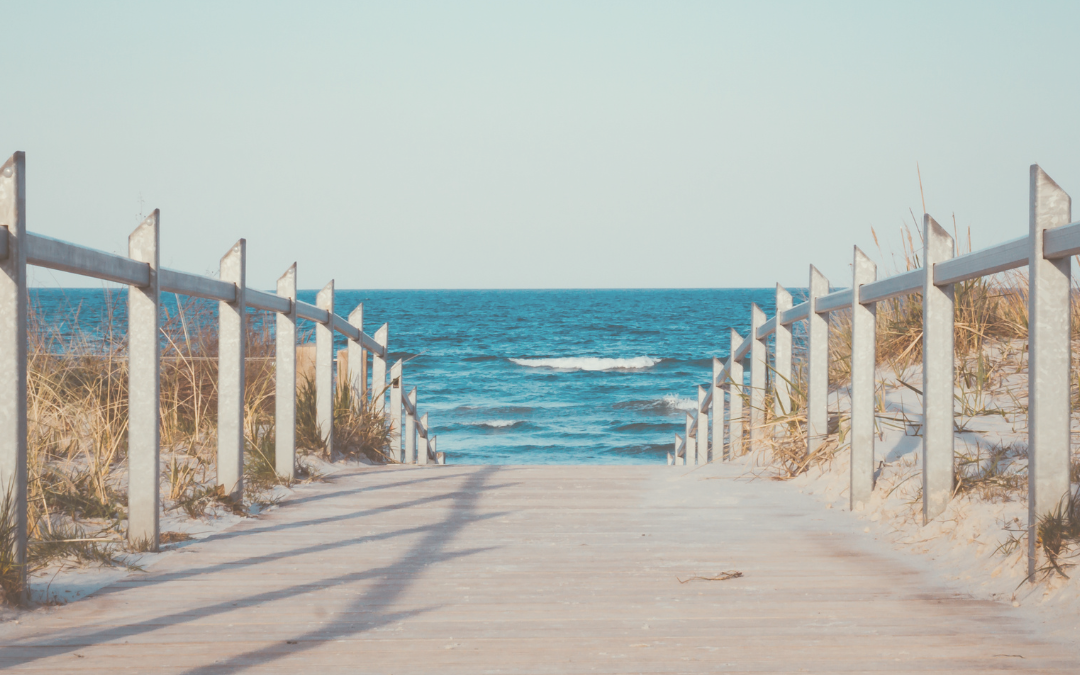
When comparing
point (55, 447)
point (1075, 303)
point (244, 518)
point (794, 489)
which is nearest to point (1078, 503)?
point (794, 489)

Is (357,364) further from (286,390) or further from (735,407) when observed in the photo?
(735,407)

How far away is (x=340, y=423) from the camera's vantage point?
246 inches

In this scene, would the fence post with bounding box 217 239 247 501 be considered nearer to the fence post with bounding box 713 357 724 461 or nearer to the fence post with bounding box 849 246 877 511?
the fence post with bounding box 849 246 877 511

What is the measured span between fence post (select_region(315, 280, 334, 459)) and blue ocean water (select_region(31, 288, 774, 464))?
5.04 ft

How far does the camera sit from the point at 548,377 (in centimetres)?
2673

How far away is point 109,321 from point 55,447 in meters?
1.92

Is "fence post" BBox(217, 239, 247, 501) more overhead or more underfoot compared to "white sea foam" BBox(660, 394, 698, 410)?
more overhead

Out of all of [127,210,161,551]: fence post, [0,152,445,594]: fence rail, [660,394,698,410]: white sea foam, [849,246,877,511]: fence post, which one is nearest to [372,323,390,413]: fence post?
[0,152,445,594]: fence rail

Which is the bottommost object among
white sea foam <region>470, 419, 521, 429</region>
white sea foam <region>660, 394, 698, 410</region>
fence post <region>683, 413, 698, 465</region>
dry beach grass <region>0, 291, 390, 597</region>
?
white sea foam <region>470, 419, 521, 429</region>

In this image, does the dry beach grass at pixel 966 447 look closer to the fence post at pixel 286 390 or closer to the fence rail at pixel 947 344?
the fence rail at pixel 947 344

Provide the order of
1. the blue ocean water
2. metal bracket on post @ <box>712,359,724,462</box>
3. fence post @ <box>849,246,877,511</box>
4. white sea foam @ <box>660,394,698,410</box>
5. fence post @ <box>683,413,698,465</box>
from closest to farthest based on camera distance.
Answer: fence post @ <box>849,246,877,511</box> → metal bracket on post @ <box>712,359,724,462</box> → fence post @ <box>683,413,698,465</box> → the blue ocean water → white sea foam @ <box>660,394,698,410</box>

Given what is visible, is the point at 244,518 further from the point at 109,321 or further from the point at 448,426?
the point at 448,426

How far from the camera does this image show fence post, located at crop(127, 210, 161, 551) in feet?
10.3

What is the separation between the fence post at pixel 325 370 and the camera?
18.2 feet
